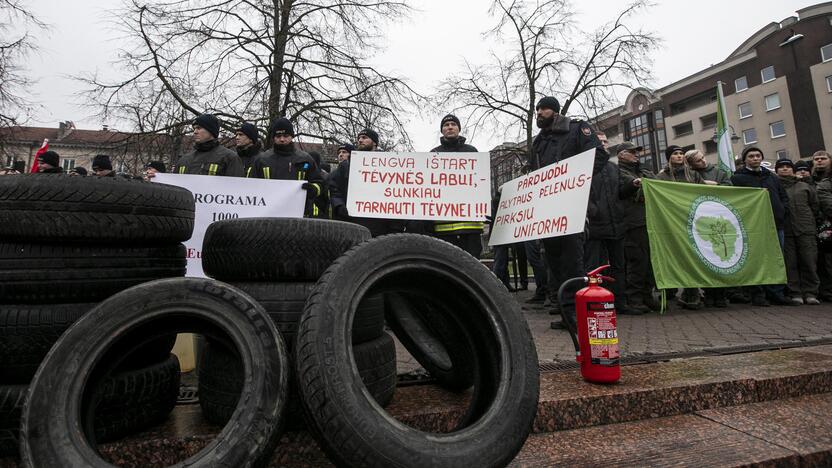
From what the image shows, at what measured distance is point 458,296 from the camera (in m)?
1.89

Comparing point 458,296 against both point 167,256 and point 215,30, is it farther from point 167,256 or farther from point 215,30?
point 215,30

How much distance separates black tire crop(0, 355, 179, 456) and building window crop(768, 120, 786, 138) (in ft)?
194

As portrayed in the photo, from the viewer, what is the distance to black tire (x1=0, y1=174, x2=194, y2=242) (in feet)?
5.52

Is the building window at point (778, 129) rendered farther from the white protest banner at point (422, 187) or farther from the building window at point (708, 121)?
the white protest banner at point (422, 187)

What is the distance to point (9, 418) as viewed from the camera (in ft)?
5.25

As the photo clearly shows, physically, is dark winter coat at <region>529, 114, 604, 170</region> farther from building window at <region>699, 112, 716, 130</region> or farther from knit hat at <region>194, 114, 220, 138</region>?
building window at <region>699, 112, 716, 130</region>

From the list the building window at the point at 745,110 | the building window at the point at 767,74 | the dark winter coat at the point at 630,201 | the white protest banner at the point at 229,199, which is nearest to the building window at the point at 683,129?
the building window at the point at 745,110

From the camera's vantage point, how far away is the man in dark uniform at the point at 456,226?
449 cm

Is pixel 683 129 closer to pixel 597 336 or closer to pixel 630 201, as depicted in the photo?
pixel 630 201

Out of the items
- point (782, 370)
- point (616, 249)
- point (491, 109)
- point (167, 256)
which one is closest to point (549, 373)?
point (782, 370)

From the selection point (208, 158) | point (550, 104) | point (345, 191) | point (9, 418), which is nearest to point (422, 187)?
point (345, 191)

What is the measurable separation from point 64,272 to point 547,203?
359cm

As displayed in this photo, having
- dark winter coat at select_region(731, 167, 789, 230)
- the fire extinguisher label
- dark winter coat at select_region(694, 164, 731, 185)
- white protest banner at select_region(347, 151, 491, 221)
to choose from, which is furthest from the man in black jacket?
the fire extinguisher label

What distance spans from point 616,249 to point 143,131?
12.1m
